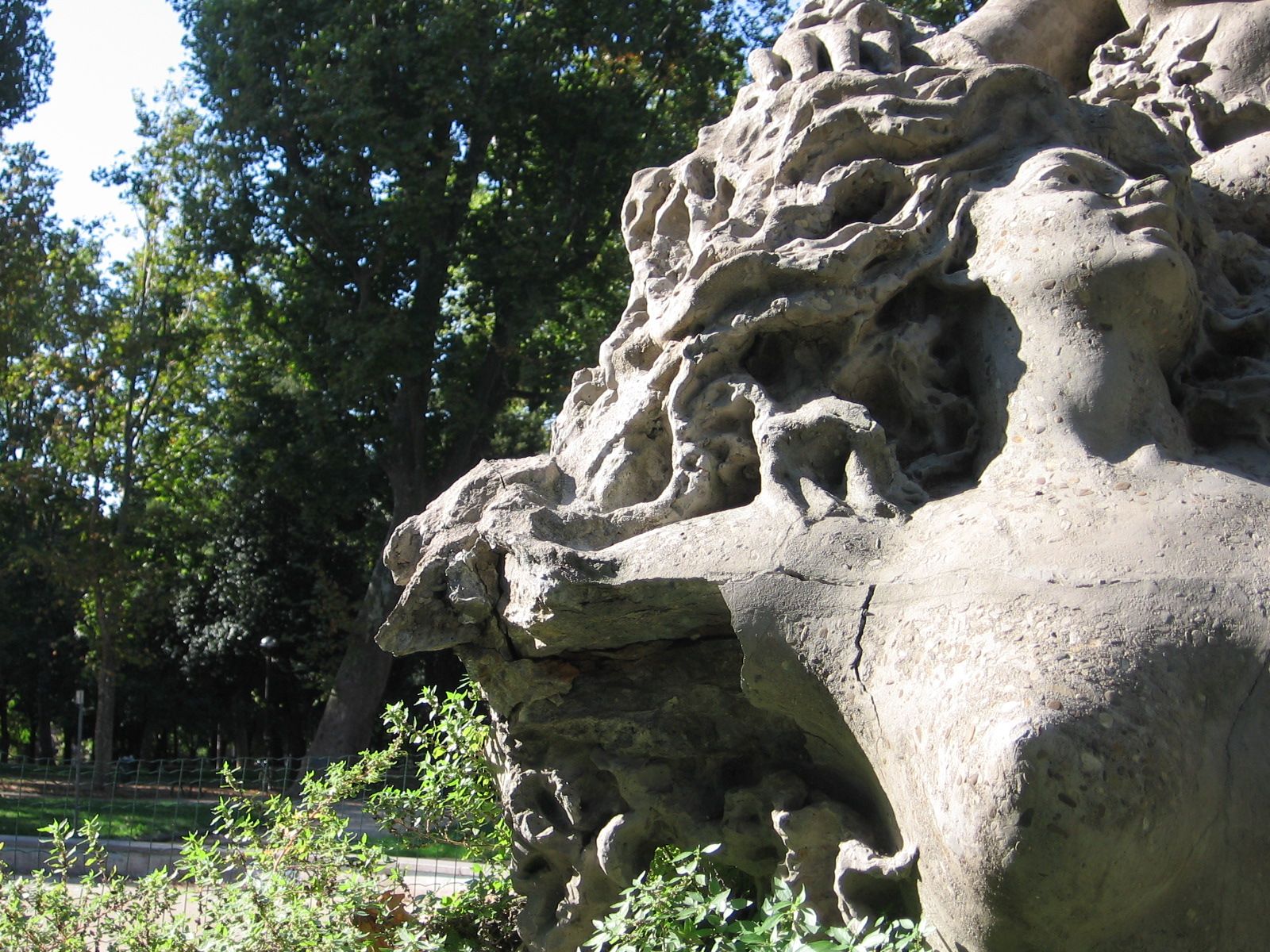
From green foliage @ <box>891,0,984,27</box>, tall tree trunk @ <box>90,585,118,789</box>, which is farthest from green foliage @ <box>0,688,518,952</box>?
tall tree trunk @ <box>90,585,118,789</box>

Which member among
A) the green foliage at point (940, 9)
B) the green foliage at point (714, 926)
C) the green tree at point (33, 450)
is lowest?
the green foliage at point (714, 926)

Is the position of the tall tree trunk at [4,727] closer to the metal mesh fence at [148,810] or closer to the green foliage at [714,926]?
the metal mesh fence at [148,810]

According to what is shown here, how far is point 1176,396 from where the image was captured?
142 inches

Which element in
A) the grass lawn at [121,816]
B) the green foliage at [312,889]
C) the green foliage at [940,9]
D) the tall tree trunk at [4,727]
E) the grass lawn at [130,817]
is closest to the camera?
the green foliage at [312,889]

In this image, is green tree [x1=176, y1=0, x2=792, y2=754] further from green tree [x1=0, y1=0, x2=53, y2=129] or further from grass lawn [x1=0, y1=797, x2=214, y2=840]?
grass lawn [x1=0, y1=797, x2=214, y2=840]

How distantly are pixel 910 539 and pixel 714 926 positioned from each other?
101 cm

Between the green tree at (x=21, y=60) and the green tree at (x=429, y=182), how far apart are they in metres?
1.75

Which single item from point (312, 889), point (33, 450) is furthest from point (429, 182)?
point (312, 889)

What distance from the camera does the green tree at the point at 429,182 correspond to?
15328 millimetres

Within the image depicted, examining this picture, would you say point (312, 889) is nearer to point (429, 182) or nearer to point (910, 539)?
point (910, 539)

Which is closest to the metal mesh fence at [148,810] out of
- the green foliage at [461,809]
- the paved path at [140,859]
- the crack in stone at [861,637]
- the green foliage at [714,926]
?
the paved path at [140,859]

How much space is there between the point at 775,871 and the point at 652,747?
0.45m

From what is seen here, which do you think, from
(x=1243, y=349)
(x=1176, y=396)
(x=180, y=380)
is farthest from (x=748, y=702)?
(x=180, y=380)

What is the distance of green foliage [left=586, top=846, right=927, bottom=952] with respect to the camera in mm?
2713
